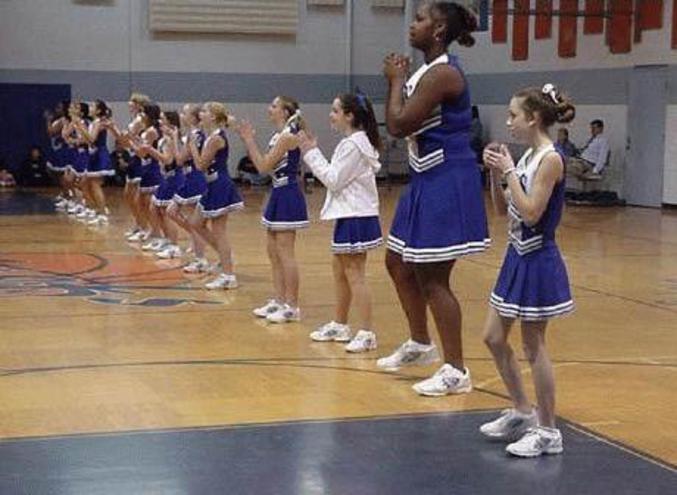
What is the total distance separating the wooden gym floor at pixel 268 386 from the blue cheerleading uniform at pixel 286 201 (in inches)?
28.9

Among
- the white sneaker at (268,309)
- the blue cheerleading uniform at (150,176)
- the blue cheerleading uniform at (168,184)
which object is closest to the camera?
the white sneaker at (268,309)

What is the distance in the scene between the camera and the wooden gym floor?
518 cm

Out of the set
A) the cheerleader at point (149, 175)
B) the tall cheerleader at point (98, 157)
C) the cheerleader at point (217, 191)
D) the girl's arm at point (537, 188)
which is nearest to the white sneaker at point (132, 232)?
the cheerleader at point (149, 175)

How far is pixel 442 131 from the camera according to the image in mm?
6398

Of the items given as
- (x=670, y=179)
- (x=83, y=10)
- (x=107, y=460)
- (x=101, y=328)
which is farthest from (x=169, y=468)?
(x=83, y=10)

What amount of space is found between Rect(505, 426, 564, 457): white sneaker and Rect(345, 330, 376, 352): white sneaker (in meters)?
2.40

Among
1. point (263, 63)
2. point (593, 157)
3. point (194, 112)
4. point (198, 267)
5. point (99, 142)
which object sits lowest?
point (198, 267)

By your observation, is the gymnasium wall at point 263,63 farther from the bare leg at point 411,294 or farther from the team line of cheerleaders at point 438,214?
the bare leg at point 411,294

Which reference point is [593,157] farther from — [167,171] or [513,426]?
[513,426]

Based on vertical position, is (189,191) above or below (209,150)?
below

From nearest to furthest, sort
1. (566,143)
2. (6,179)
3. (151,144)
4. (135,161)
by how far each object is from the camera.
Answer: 1. (151,144)
2. (135,161)
3. (566,143)
4. (6,179)

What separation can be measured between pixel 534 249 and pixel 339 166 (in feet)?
8.34

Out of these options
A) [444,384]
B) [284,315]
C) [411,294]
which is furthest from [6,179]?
[444,384]

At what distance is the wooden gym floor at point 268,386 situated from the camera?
518 centimetres
